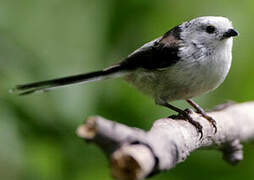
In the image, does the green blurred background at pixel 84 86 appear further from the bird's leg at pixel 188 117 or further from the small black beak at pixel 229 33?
the small black beak at pixel 229 33

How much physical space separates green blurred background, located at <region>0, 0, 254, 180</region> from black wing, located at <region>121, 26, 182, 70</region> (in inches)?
9.4

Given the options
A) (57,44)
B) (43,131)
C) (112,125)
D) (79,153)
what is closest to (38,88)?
(43,131)

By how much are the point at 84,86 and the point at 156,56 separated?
0.59 m

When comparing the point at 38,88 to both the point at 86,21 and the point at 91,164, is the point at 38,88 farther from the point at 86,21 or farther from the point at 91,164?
the point at 86,21

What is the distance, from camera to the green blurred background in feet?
10.6

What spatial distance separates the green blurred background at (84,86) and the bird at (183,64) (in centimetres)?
19

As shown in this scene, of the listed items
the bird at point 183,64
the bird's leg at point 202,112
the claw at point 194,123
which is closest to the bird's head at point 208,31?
the bird at point 183,64

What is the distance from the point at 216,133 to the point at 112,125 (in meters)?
A: 1.57

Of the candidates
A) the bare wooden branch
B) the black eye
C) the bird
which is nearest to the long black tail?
the bird

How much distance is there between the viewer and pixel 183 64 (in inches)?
128

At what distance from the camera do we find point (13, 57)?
3311mm

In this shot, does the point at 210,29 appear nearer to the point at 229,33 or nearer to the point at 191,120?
the point at 229,33

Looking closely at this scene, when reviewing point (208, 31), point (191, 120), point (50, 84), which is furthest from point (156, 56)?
point (50, 84)

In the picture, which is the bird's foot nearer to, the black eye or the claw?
the claw
